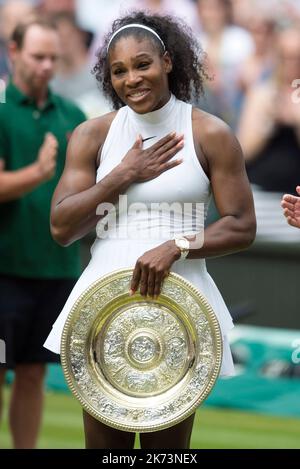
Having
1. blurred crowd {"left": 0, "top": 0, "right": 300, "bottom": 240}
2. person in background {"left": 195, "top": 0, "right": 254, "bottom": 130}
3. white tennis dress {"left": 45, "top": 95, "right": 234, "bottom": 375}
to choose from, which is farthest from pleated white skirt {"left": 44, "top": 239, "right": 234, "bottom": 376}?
person in background {"left": 195, "top": 0, "right": 254, "bottom": 130}

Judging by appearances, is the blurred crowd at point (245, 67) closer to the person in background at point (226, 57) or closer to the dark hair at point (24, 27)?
the person in background at point (226, 57)

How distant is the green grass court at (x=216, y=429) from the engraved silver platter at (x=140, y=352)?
262cm

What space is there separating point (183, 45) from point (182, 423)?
1.29m

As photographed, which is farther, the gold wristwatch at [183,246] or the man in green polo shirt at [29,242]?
the man in green polo shirt at [29,242]

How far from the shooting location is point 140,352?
12.9ft

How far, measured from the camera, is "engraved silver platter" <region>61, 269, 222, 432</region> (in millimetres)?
3850

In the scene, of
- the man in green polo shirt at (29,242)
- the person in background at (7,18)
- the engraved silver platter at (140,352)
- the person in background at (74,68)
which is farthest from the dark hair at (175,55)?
the person in background at (7,18)

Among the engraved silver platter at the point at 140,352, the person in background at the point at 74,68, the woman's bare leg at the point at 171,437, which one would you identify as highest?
the person in background at the point at 74,68

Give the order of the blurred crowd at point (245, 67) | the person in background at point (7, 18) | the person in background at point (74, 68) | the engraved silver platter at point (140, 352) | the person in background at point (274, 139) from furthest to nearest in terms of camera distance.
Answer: the person in background at point (7, 18), the person in background at point (74, 68), the blurred crowd at point (245, 67), the person in background at point (274, 139), the engraved silver platter at point (140, 352)

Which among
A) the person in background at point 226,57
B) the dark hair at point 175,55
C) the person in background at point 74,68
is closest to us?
the dark hair at point 175,55

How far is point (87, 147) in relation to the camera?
4.03 meters

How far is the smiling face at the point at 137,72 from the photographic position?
12.8 ft

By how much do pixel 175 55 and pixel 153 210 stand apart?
546 mm
